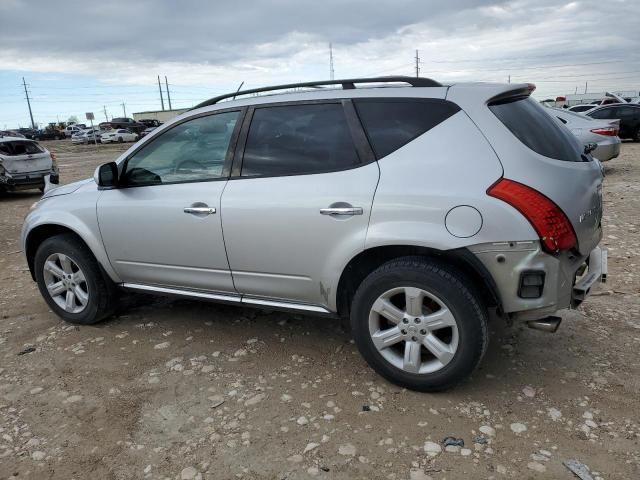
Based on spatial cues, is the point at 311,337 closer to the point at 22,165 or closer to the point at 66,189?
the point at 66,189

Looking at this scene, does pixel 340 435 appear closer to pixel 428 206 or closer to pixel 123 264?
pixel 428 206

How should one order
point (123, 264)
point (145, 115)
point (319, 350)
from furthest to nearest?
1. point (145, 115)
2. point (123, 264)
3. point (319, 350)

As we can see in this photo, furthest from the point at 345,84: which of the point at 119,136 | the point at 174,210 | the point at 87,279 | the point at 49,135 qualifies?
the point at 49,135

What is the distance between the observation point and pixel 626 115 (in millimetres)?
17984

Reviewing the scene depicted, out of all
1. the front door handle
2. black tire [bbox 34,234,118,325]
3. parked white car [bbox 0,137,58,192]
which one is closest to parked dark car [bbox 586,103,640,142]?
parked white car [bbox 0,137,58,192]

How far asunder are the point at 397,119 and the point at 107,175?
214 cm

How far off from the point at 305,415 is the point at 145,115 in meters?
75.6

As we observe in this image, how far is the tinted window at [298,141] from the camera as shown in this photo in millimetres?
3098

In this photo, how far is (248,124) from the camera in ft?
11.2

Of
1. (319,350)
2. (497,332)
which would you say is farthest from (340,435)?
(497,332)

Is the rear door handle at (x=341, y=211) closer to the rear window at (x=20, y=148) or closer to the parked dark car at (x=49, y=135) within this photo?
the rear window at (x=20, y=148)

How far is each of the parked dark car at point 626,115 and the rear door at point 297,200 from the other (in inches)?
684

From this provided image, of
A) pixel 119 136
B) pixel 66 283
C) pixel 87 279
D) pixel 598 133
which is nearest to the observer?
pixel 87 279

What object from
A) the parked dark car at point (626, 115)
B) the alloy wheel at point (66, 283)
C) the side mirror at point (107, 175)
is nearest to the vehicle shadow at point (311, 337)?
the alloy wheel at point (66, 283)
